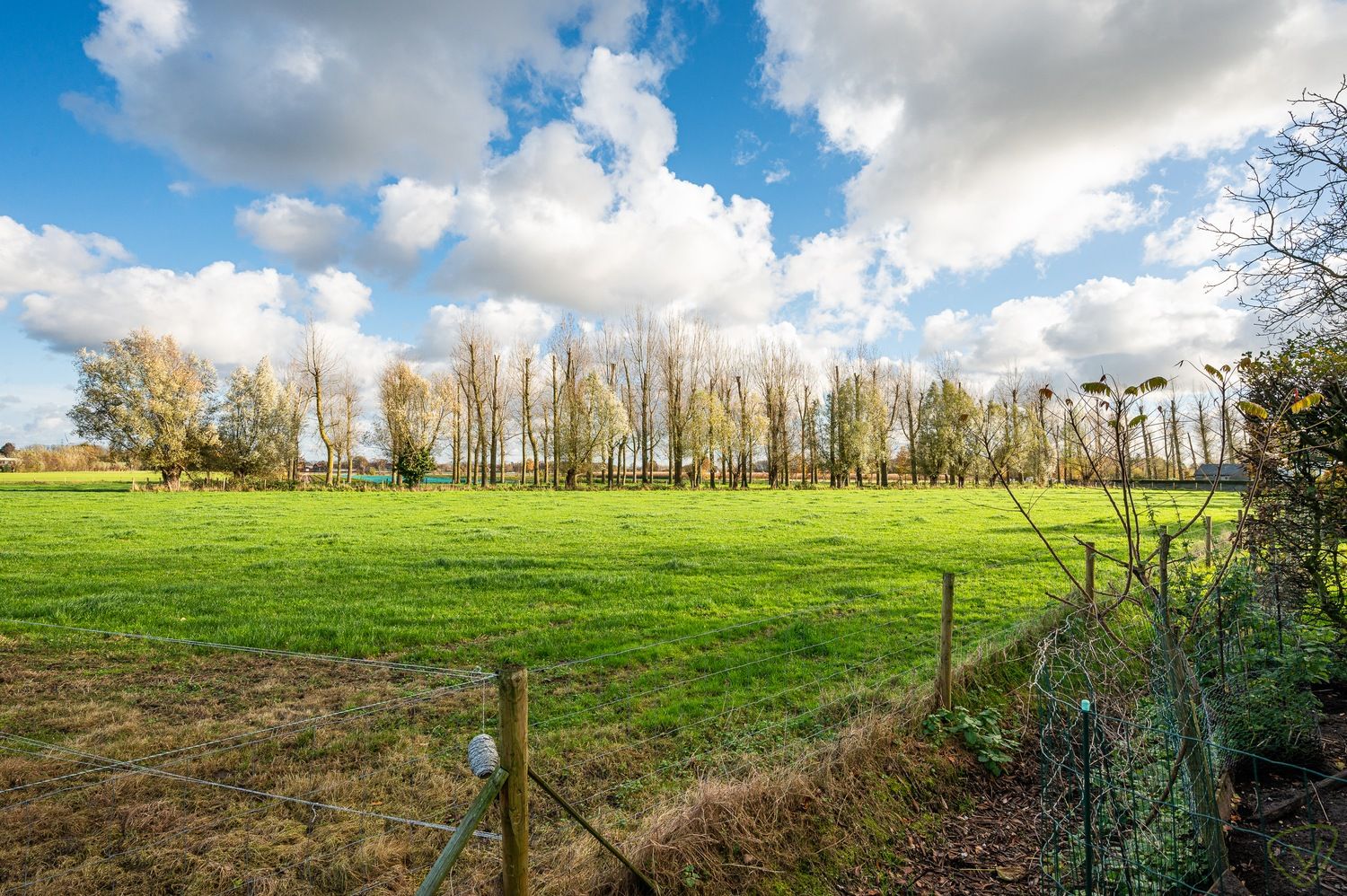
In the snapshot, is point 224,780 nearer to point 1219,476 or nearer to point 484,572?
point 484,572

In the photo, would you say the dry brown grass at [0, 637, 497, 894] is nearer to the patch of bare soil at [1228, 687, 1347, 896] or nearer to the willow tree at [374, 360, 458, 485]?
the patch of bare soil at [1228, 687, 1347, 896]

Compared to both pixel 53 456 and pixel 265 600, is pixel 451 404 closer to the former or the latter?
pixel 265 600

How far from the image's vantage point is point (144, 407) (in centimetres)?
3906

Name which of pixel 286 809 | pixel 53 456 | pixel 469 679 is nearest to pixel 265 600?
pixel 469 679

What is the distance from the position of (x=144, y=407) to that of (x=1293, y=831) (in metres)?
52.5

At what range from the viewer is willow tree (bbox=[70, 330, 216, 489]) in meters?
38.4

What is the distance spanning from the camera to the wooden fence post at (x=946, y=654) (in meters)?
5.32

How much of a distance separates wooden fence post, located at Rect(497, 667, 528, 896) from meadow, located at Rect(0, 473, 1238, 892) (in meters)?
1.72

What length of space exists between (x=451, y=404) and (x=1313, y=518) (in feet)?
172

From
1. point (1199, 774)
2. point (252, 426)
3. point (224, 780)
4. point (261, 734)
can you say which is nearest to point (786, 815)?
point (1199, 774)

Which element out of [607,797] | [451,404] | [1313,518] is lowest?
[607,797]

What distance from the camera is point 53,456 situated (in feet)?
234

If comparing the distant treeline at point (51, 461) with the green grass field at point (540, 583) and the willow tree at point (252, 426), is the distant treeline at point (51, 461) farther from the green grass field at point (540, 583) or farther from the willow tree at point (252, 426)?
the green grass field at point (540, 583)

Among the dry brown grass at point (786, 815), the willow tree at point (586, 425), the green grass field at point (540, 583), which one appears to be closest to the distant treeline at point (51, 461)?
the willow tree at point (586, 425)
